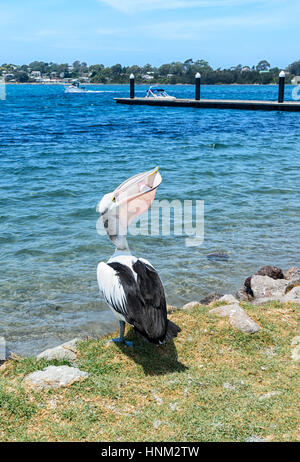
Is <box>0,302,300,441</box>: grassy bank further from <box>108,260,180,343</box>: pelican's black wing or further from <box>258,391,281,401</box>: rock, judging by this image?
<box>108,260,180,343</box>: pelican's black wing

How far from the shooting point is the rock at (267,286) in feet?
23.0

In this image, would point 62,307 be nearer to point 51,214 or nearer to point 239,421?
point 239,421

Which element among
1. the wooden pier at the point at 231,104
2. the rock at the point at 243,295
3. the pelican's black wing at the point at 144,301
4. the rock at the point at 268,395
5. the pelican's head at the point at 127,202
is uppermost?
the wooden pier at the point at 231,104

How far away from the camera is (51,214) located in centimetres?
1129

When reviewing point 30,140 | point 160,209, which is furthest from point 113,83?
point 160,209

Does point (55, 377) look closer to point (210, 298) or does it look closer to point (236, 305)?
point (236, 305)

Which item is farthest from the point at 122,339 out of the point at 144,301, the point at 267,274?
the point at 267,274

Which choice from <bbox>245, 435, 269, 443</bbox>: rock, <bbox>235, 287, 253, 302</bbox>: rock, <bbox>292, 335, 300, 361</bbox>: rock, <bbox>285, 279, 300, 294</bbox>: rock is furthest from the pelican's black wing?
<bbox>285, 279, 300, 294</bbox>: rock

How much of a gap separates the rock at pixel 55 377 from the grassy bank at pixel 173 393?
0.27ft

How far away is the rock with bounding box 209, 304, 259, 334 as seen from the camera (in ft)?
17.0

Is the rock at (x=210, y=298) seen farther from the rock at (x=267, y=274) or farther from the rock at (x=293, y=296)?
the rock at (x=293, y=296)

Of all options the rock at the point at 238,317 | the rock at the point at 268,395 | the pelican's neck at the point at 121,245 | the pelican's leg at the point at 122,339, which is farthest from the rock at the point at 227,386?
the pelican's neck at the point at 121,245

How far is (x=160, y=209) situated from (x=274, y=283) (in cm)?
513

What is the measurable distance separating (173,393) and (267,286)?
341cm
